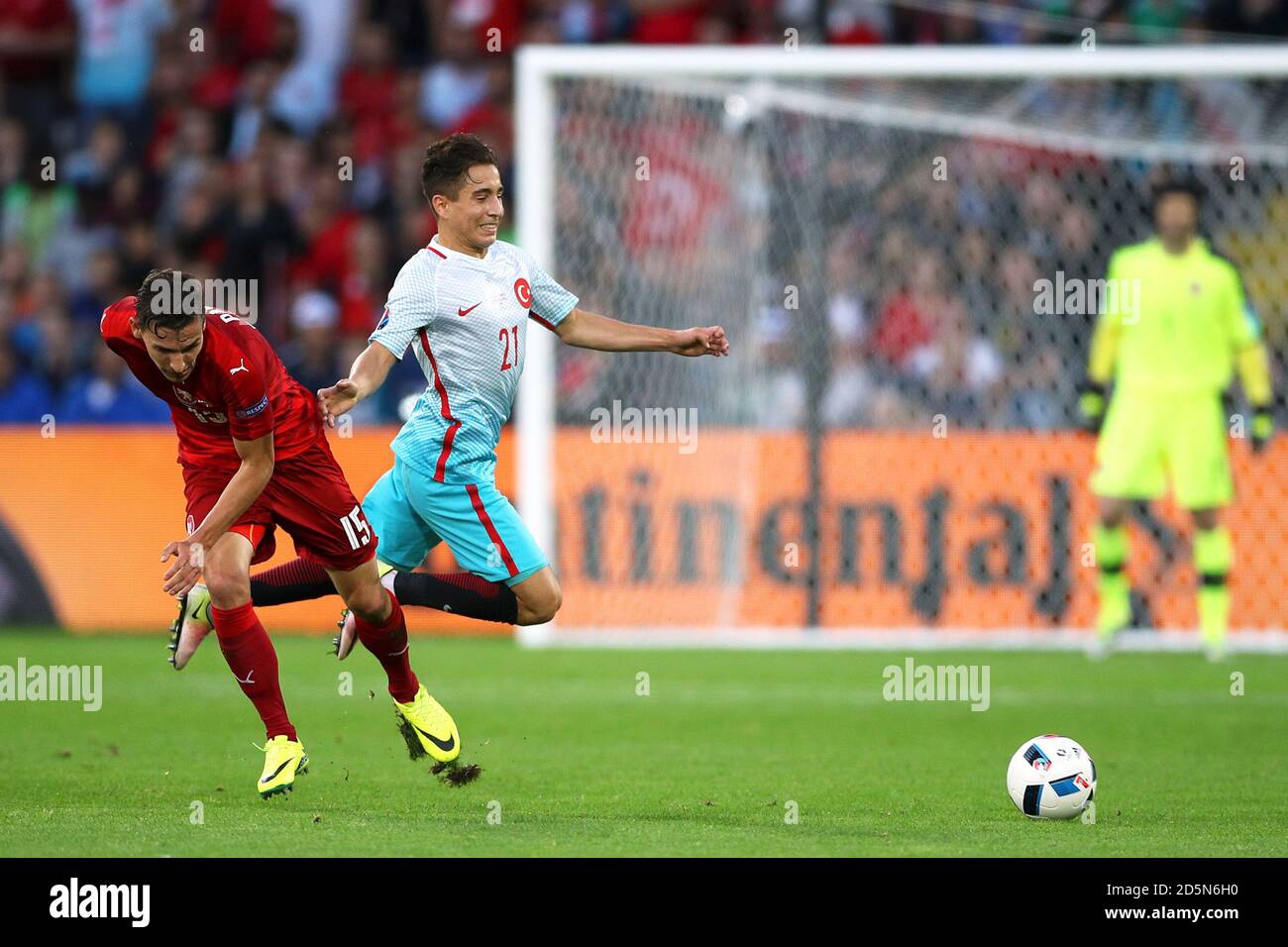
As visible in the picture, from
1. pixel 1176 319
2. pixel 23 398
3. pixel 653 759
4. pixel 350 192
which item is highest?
pixel 350 192

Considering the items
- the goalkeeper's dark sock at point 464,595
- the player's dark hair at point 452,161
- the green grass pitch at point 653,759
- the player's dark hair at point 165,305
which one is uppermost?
the player's dark hair at point 452,161

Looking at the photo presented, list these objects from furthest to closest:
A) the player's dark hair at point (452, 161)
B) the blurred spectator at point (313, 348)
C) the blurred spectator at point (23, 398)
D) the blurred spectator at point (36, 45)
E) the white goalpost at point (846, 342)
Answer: the blurred spectator at point (36, 45), the blurred spectator at point (23, 398), the blurred spectator at point (313, 348), the white goalpost at point (846, 342), the player's dark hair at point (452, 161)

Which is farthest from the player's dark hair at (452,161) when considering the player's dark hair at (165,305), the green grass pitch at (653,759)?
the green grass pitch at (653,759)

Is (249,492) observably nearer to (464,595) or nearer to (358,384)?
(358,384)

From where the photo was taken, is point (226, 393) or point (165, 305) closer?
point (165, 305)

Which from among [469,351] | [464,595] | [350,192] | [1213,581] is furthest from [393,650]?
[350,192]

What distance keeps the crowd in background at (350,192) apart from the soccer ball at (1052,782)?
728cm

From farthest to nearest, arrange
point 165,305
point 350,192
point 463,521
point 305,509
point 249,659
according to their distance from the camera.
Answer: point 350,192, point 463,521, point 305,509, point 249,659, point 165,305

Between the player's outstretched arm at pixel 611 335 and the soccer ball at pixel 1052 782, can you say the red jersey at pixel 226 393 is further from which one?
the soccer ball at pixel 1052 782

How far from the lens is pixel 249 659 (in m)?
6.37

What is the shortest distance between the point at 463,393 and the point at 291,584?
38.4 inches

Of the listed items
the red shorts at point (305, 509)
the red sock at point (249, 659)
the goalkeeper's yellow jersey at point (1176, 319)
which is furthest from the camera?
the goalkeeper's yellow jersey at point (1176, 319)

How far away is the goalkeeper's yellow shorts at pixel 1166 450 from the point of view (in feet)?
37.7

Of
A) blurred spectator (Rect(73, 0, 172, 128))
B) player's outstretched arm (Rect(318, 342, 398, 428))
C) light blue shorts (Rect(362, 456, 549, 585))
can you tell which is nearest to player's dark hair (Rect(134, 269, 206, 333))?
player's outstretched arm (Rect(318, 342, 398, 428))
